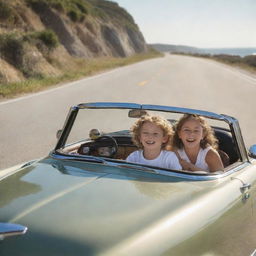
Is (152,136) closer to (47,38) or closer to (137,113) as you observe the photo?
(137,113)

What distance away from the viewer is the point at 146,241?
2.57m

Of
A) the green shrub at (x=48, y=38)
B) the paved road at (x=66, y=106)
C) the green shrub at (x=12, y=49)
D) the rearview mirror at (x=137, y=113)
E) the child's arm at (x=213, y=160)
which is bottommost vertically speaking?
the paved road at (x=66, y=106)

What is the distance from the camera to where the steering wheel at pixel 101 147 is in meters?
4.63

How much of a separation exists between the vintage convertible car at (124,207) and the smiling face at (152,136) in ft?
0.66

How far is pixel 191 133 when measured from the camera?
429 cm

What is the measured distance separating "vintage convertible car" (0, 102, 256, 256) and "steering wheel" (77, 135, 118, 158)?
1.03 ft

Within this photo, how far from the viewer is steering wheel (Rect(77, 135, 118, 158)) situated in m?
4.63

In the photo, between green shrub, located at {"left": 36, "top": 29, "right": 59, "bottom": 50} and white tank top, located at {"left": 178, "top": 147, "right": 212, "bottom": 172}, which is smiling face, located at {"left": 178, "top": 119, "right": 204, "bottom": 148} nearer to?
white tank top, located at {"left": 178, "top": 147, "right": 212, "bottom": 172}

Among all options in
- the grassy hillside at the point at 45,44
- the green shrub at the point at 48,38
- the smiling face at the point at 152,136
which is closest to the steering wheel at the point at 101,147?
the smiling face at the point at 152,136

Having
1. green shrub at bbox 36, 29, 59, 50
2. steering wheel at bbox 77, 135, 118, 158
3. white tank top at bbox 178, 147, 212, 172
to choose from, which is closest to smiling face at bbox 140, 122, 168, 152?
white tank top at bbox 178, 147, 212, 172

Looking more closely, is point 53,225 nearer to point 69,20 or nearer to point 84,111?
point 84,111

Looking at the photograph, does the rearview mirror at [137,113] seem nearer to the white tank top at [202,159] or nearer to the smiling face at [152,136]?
the smiling face at [152,136]

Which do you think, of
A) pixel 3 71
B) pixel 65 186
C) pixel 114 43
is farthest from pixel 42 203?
pixel 114 43

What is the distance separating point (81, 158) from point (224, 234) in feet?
4.17
